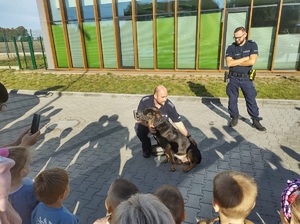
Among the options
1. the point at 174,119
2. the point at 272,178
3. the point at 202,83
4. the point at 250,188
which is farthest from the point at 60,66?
the point at 250,188

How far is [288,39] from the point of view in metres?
10.2

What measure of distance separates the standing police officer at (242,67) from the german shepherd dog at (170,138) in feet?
7.55

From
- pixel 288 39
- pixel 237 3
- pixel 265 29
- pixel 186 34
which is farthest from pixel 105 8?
pixel 288 39

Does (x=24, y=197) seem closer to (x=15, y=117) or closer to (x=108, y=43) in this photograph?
(x=15, y=117)

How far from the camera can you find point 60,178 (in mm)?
2064

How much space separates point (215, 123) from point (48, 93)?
6981 mm

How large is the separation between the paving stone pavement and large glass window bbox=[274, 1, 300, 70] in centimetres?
429

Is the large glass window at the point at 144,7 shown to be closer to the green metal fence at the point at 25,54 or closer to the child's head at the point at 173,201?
the green metal fence at the point at 25,54

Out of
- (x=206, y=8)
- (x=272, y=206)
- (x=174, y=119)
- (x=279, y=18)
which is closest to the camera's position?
(x=272, y=206)

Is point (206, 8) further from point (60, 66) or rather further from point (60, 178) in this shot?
point (60, 178)

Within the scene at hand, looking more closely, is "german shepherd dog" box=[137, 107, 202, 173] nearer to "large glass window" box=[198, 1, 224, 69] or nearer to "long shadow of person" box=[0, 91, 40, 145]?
"long shadow of person" box=[0, 91, 40, 145]

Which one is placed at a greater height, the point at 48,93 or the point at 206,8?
the point at 206,8

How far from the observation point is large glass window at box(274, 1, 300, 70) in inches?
386

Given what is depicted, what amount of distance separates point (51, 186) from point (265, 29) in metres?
11.0
